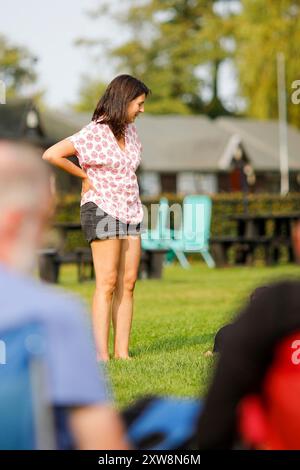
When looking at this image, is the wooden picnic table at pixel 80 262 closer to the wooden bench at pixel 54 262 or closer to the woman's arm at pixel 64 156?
the wooden bench at pixel 54 262

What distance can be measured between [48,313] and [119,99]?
528cm

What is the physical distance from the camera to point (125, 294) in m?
8.13

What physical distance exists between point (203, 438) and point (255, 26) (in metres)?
40.5

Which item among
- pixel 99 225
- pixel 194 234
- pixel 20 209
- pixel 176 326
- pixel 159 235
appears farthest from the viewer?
pixel 194 234

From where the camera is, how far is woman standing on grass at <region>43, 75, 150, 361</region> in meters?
7.73

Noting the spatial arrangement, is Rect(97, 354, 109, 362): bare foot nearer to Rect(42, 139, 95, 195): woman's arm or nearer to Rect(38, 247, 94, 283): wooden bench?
Rect(42, 139, 95, 195): woman's arm

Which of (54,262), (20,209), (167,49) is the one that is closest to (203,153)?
(167,49)

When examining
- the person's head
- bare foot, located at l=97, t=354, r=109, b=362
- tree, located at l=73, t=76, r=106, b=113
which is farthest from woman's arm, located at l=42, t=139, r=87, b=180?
tree, located at l=73, t=76, r=106, b=113

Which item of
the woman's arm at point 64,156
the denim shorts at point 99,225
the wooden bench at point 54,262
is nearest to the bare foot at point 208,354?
the denim shorts at point 99,225

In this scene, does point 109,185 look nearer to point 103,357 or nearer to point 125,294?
point 125,294

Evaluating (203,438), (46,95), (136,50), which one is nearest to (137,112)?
(203,438)

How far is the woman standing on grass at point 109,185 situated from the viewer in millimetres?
7734

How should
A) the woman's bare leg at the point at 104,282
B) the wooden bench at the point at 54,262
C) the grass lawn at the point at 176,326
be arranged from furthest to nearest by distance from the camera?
the wooden bench at the point at 54,262, the woman's bare leg at the point at 104,282, the grass lawn at the point at 176,326

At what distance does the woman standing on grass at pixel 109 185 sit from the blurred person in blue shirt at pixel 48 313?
5026mm
